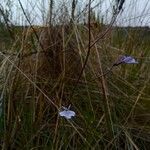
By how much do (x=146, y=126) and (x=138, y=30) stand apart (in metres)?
1.34

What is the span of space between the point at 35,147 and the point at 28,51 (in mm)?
689

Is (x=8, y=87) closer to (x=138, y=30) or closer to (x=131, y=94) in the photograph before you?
(x=131, y=94)

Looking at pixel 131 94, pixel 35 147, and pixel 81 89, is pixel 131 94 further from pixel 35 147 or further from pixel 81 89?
pixel 35 147

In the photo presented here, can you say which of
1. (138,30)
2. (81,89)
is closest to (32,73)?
(81,89)

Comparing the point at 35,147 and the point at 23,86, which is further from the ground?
the point at 23,86

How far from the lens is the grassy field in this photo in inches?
77.3

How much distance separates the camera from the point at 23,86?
2.22m

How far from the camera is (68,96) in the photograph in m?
2.16

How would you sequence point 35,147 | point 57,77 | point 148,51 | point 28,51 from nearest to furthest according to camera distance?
point 35,147 < point 57,77 < point 28,51 < point 148,51

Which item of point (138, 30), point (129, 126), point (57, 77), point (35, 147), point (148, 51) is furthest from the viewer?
point (138, 30)

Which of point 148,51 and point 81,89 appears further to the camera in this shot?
point 148,51

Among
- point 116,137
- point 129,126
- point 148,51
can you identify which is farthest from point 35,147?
point 148,51

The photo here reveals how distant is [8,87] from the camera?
86.0 inches

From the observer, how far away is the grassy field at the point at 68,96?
196 cm
